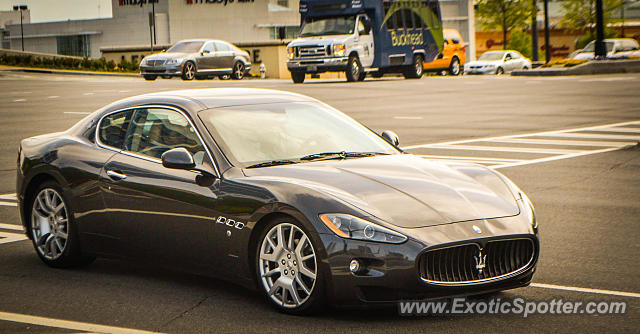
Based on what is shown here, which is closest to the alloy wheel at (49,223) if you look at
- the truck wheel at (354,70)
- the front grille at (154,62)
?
the truck wheel at (354,70)

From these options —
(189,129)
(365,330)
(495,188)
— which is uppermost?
(189,129)

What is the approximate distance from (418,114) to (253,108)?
1666 centimetres

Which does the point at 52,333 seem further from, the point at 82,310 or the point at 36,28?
the point at 36,28

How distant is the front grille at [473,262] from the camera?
588cm

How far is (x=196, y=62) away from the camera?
40.6m

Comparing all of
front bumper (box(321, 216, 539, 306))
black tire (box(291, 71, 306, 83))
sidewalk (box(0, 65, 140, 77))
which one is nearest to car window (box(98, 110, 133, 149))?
front bumper (box(321, 216, 539, 306))

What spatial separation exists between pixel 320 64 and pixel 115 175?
28854 millimetres

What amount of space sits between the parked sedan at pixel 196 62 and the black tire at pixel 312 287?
33775mm

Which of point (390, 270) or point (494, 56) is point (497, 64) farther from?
point (390, 270)

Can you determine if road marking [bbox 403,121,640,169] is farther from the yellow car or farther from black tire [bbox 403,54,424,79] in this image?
the yellow car

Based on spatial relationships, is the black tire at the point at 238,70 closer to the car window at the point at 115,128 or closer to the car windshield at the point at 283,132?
the car window at the point at 115,128

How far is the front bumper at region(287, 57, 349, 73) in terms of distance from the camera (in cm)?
3581

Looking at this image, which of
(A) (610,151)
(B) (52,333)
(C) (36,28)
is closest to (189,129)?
(B) (52,333)

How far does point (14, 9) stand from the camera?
429 ft
